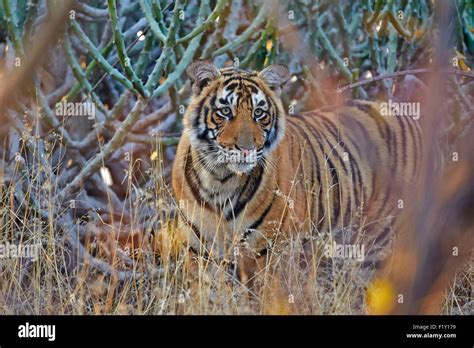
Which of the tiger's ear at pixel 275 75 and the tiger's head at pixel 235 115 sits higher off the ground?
the tiger's ear at pixel 275 75

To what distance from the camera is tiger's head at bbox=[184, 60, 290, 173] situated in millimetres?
4254

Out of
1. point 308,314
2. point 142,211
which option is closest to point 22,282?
point 142,211

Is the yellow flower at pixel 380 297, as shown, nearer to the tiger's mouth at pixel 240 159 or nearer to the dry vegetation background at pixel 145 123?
the dry vegetation background at pixel 145 123

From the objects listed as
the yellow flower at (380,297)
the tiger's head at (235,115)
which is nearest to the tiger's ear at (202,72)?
the tiger's head at (235,115)

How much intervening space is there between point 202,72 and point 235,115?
30cm

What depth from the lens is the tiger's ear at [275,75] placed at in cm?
448

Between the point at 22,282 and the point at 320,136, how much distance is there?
1698 mm

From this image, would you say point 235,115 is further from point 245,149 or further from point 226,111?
point 245,149

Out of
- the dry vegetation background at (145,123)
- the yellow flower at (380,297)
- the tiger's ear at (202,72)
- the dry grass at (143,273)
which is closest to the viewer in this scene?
the yellow flower at (380,297)

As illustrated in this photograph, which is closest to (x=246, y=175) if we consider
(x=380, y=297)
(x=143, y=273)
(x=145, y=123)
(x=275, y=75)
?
(x=275, y=75)

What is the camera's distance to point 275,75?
4.50 metres

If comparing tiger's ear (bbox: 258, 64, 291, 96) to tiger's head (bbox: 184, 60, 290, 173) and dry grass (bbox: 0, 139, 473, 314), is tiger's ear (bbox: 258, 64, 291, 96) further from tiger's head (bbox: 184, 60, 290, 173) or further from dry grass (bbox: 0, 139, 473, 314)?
dry grass (bbox: 0, 139, 473, 314)

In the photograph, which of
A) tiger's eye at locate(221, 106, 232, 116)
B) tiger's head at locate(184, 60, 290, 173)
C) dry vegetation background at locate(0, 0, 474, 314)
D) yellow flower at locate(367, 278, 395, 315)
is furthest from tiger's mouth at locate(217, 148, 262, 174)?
yellow flower at locate(367, 278, 395, 315)

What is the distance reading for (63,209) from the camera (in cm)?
474
